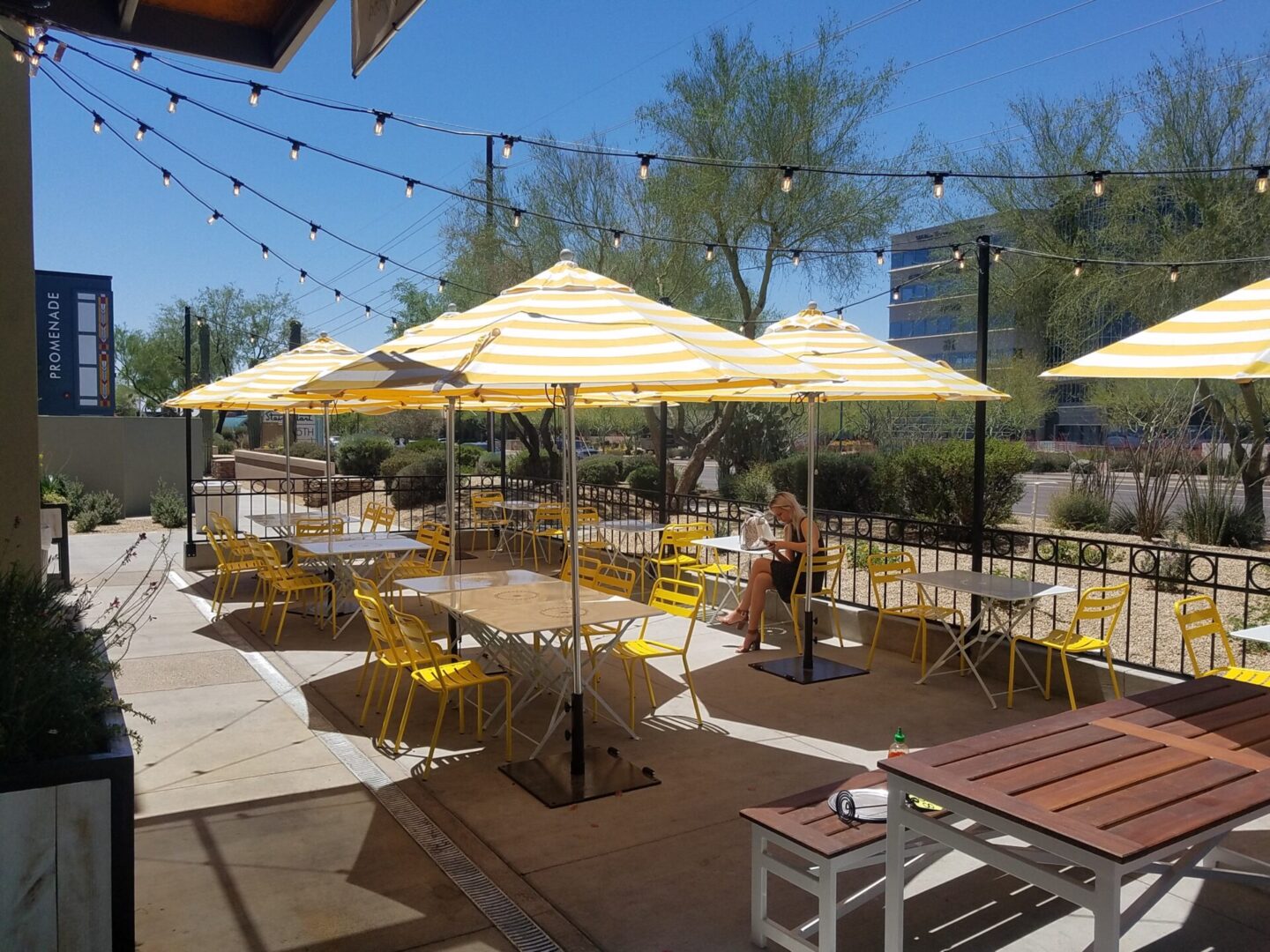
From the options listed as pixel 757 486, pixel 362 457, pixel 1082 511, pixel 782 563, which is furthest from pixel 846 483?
pixel 362 457

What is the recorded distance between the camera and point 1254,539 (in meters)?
13.1

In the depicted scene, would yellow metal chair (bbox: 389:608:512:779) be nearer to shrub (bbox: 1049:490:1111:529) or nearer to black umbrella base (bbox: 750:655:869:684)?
black umbrella base (bbox: 750:655:869:684)

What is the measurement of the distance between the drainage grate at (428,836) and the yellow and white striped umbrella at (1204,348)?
3.28m

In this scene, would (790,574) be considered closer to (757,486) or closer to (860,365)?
(860,365)

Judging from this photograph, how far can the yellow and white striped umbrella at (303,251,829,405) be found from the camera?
436cm

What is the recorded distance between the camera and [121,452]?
18.9 metres

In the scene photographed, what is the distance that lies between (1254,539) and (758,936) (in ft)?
41.7

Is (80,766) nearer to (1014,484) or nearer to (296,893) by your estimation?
(296,893)

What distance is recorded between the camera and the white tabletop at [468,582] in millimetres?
6355

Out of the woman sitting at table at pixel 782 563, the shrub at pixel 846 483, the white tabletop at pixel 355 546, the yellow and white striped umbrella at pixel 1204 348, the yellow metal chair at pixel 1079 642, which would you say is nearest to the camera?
the yellow and white striped umbrella at pixel 1204 348

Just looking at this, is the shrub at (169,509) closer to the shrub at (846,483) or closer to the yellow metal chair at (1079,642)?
the shrub at (846,483)

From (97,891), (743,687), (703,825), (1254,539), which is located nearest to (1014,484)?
(1254,539)

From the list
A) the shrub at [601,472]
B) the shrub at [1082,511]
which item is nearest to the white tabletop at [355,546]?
the shrub at [1082,511]

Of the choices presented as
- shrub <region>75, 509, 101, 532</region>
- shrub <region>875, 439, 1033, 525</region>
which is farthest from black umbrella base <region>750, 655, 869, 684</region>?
shrub <region>75, 509, 101, 532</region>
